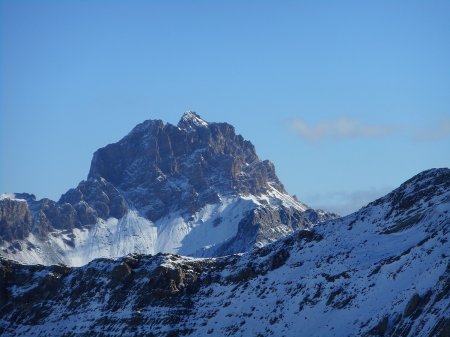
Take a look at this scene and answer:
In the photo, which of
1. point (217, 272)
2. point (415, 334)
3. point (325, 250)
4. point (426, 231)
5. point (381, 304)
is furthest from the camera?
point (217, 272)

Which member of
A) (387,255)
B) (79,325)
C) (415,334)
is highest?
(79,325)

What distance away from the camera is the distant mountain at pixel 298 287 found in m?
149

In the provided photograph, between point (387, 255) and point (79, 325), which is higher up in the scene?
point (79, 325)

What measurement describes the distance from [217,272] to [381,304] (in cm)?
5264

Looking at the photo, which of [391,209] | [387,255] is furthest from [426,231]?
[391,209]

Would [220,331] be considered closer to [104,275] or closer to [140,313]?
[140,313]

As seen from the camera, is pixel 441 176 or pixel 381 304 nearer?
pixel 381 304

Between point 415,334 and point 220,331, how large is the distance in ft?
163

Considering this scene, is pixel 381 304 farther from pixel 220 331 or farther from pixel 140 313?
pixel 140 313

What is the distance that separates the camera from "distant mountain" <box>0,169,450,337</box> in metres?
149

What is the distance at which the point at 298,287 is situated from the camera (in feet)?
566

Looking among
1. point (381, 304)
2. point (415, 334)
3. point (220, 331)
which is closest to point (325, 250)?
point (220, 331)

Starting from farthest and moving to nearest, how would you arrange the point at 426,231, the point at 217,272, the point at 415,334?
the point at 217,272 < the point at 426,231 < the point at 415,334

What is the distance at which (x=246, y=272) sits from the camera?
616ft
